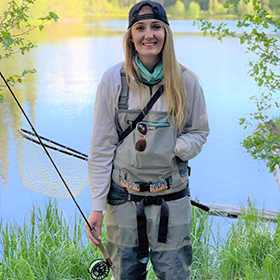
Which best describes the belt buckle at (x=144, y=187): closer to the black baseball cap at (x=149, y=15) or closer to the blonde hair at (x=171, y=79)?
the blonde hair at (x=171, y=79)

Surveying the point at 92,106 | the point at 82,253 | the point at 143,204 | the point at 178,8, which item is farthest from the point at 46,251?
Answer: the point at 178,8

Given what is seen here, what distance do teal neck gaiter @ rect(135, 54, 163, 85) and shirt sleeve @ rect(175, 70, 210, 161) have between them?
0.11 metres

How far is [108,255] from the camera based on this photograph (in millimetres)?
1687

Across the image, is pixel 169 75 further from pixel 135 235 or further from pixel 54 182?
pixel 54 182

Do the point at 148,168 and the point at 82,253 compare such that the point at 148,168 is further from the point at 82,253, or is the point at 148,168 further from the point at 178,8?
the point at 178,8

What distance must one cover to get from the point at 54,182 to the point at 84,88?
8859 mm

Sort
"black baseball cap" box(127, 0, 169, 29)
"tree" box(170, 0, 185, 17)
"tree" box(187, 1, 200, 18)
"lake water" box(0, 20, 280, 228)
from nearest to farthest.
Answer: "black baseball cap" box(127, 0, 169, 29), "lake water" box(0, 20, 280, 228), "tree" box(170, 0, 185, 17), "tree" box(187, 1, 200, 18)

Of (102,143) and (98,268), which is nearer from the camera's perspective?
(102,143)

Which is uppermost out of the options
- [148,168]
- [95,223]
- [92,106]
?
[148,168]

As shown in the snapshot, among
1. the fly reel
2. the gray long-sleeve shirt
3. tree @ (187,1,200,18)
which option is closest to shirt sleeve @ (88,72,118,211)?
the gray long-sleeve shirt

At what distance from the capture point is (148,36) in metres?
1.51

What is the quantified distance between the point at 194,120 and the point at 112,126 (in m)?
0.32

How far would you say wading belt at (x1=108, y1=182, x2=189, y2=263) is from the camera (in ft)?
5.11

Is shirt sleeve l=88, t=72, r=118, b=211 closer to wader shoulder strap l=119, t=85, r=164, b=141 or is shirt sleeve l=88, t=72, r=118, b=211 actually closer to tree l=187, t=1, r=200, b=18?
wader shoulder strap l=119, t=85, r=164, b=141
